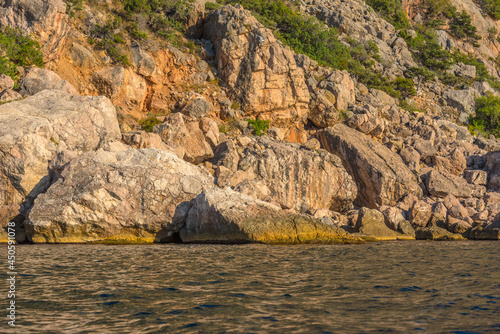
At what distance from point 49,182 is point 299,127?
964 inches

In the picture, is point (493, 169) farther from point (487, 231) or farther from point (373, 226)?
point (373, 226)

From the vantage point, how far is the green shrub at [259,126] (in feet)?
122

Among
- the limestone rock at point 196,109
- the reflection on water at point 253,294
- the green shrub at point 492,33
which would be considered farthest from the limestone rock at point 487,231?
the green shrub at point 492,33

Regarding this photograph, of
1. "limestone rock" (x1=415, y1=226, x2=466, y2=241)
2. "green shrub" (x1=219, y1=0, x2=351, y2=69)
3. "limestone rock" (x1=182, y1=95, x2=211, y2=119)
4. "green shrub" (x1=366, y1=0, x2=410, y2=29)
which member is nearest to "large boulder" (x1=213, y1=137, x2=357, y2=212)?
"limestone rock" (x1=182, y1=95, x2=211, y2=119)

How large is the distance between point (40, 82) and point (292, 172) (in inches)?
773

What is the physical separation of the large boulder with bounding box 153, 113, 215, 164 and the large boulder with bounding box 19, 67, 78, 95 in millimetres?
7083

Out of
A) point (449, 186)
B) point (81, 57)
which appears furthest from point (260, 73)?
point (449, 186)

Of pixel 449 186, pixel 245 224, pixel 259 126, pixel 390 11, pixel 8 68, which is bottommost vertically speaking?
pixel 245 224

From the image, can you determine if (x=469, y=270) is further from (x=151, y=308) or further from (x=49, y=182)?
(x=49, y=182)

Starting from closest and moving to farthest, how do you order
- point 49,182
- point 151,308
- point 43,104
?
1. point 151,308
2. point 49,182
3. point 43,104

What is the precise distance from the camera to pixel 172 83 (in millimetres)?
38969

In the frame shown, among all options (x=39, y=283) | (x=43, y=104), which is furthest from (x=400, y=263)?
(x=43, y=104)

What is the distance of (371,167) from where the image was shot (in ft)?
116

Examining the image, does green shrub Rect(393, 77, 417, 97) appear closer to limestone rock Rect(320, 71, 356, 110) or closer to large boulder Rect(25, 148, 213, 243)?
limestone rock Rect(320, 71, 356, 110)
